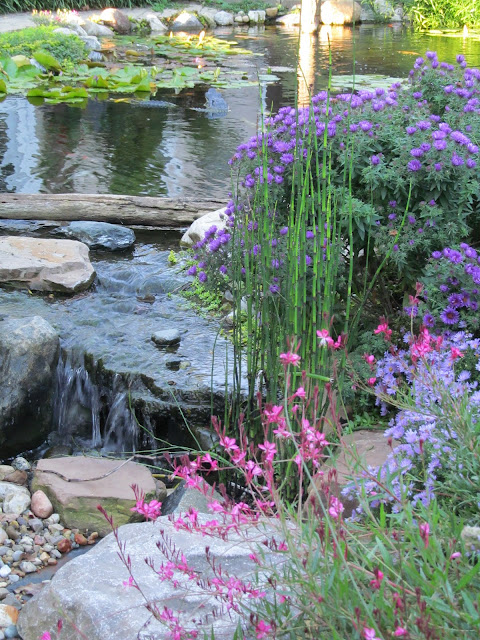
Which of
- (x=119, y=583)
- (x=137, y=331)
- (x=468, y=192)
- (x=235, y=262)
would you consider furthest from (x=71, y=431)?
(x=468, y=192)

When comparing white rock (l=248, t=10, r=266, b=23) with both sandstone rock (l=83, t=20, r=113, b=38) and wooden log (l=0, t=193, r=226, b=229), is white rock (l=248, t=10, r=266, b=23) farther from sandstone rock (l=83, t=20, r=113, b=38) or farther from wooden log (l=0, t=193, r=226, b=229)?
wooden log (l=0, t=193, r=226, b=229)

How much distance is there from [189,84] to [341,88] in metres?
2.01

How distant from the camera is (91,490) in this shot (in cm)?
271

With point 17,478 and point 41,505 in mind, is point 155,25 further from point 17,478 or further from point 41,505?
point 41,505

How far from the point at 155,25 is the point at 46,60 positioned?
6855 millimetres

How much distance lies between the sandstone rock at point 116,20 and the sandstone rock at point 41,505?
47.1ft

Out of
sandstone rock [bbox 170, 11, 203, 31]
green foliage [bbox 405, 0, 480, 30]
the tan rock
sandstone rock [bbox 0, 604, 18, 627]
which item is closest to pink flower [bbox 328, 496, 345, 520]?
sandstone rock [bbox 0, 604, 18, 627]

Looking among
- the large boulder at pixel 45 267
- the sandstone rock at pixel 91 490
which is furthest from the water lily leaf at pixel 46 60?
the sandstone rock at pixel 91 490

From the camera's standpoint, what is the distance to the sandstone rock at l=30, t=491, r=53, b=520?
2.72 metres

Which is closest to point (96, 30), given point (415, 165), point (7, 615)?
point (415, 165)

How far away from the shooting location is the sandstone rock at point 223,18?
1752cm

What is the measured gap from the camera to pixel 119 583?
1.85 metres

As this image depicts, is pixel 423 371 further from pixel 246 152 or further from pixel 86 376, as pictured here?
pixel 86 376

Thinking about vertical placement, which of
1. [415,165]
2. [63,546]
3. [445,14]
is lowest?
[63,546]
